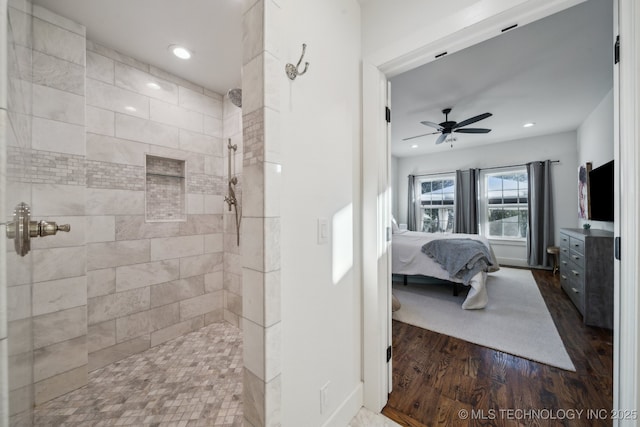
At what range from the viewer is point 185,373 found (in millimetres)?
1851

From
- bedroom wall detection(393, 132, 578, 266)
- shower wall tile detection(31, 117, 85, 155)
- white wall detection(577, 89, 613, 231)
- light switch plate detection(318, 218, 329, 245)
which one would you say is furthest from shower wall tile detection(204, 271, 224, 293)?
bedroom wall detection(393, 132, 578, 266)

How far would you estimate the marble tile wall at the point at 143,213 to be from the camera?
1.90 metres

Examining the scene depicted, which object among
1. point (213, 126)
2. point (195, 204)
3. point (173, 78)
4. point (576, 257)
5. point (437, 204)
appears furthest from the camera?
point (437, 204)

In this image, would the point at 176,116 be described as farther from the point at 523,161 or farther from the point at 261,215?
the point at 523,161

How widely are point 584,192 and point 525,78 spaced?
2456 mm

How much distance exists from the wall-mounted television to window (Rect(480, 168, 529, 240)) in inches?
71.6

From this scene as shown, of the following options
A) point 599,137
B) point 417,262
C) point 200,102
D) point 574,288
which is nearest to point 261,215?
point 200,102

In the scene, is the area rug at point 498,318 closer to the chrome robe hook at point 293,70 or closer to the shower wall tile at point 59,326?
the chrome robe hook at point 293,70

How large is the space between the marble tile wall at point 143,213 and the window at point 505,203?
575 cm

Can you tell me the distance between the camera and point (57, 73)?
163 centimetres

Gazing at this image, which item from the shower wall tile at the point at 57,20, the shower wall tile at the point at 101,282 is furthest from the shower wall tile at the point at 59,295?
the shower wall tile at the point at 57,20

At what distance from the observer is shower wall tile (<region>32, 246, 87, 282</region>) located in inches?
60.1

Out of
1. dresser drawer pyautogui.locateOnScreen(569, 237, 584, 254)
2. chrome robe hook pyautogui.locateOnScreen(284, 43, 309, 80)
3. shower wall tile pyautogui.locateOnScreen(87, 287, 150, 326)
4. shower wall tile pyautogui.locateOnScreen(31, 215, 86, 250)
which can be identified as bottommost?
shower wall tile pyautogui.locateOnScreen(87, 287, 150, 326)

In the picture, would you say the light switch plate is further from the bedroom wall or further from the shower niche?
the bedroom wall
